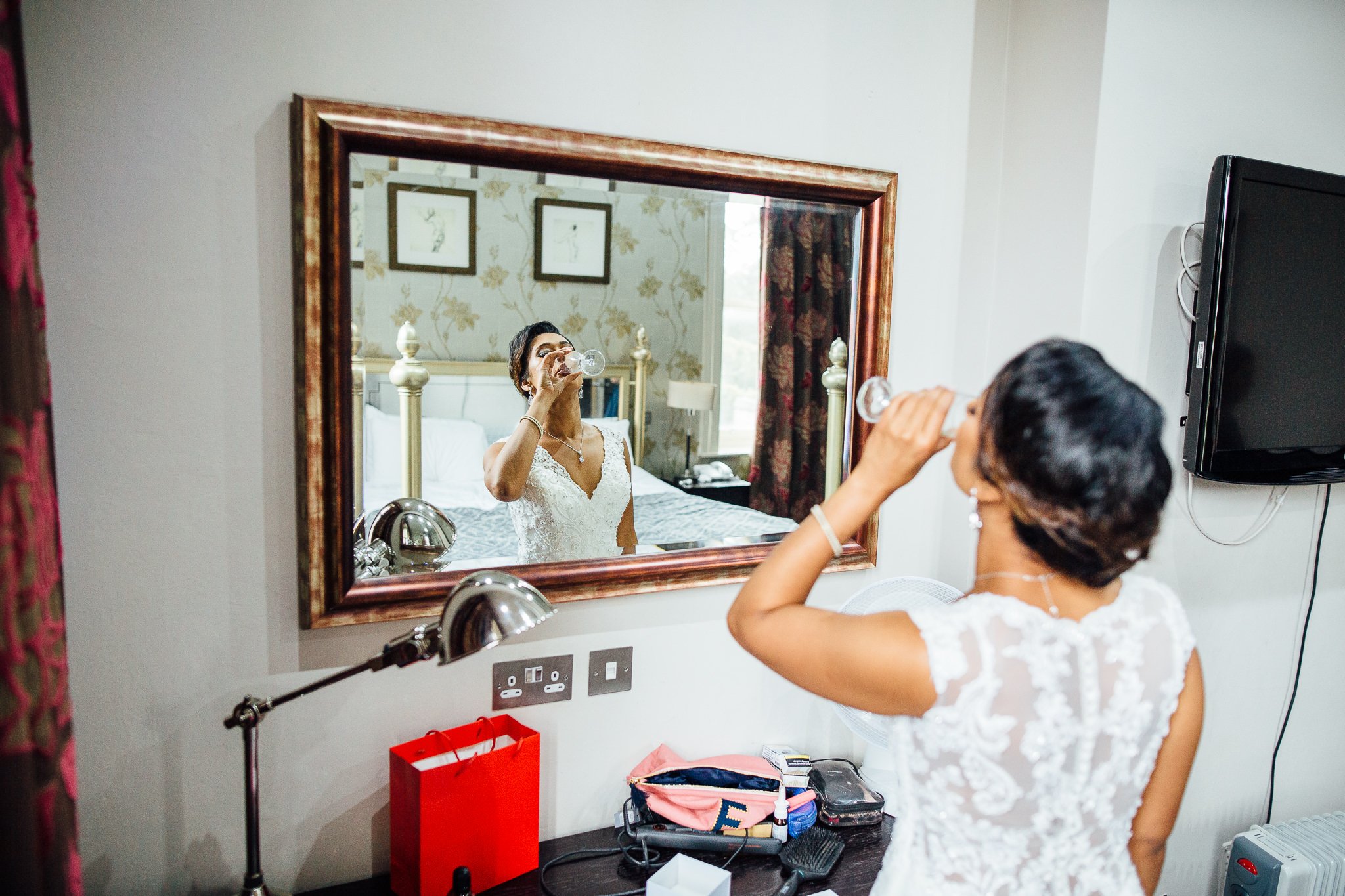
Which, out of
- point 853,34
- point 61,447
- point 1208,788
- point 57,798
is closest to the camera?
point 57,798

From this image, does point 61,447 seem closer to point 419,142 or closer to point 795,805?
point 419,142

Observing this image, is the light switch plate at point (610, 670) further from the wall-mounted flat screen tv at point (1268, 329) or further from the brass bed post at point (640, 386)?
the wall-mounted flat screen tv at point (1268, 329)

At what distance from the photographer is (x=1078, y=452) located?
83 centimetres

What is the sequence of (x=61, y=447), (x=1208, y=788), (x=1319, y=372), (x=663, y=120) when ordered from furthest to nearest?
(x=1208, y=788) → (x=1319, y=372) → (x=663, y=120) → (x=61, y=447)

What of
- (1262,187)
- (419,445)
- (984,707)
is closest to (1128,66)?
(1262,187)

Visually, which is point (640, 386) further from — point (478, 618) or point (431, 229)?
point (478, 618)

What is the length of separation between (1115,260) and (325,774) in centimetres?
177

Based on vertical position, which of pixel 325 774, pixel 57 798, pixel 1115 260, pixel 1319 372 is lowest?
pixel 325 774

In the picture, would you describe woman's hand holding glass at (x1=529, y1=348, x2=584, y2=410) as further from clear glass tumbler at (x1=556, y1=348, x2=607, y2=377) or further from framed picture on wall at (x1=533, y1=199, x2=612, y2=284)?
framed picture on wall at (x1=533, y1=199, x2=612, y2=284)

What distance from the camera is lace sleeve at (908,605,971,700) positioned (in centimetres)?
89

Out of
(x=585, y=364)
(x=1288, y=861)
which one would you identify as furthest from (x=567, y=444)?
(x=1288, y=861)

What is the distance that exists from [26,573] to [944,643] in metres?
0.93

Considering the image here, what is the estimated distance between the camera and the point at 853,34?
157cm

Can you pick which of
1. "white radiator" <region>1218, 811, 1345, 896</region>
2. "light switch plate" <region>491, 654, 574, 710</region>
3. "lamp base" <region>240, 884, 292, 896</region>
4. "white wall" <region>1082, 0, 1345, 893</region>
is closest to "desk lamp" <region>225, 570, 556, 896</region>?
"lamp base" <region>240, 884, 292, 896</region>
